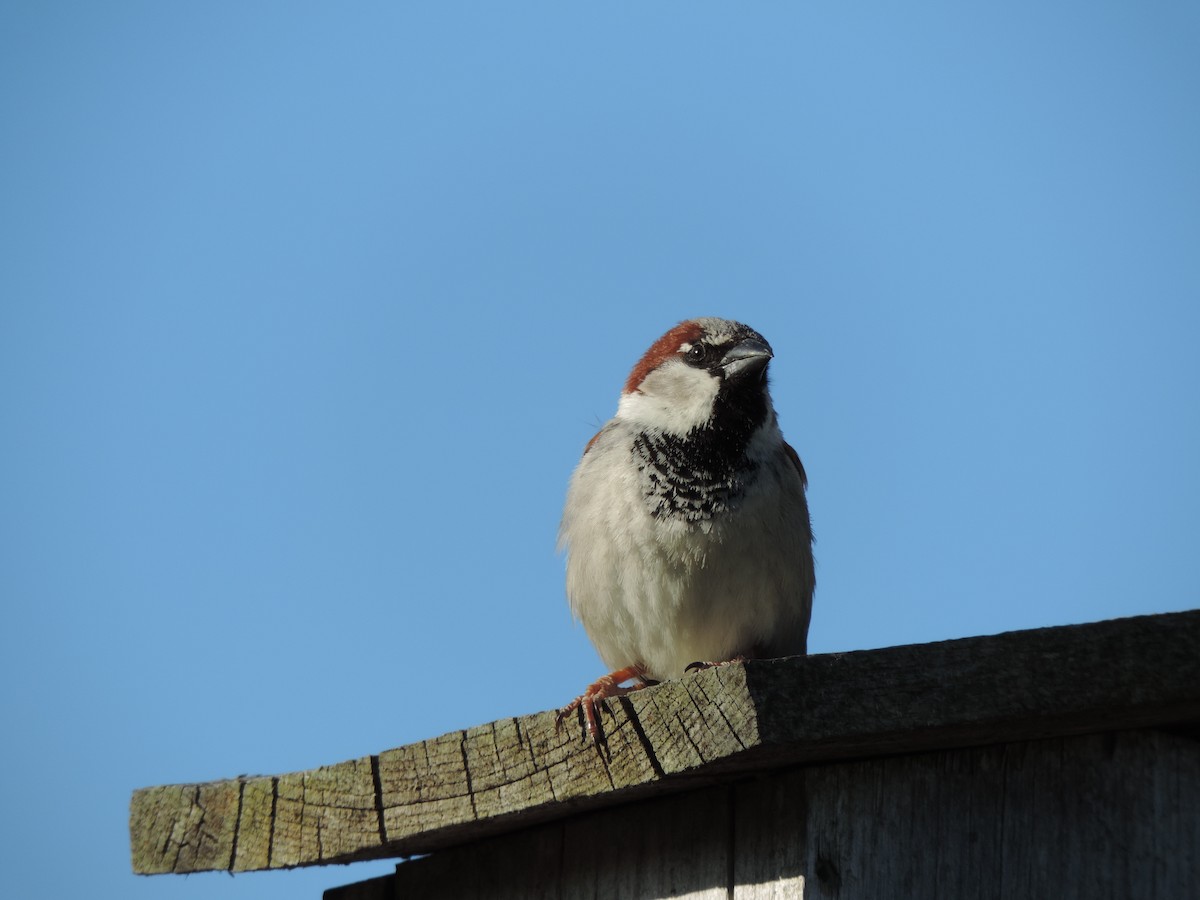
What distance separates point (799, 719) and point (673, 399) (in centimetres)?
161

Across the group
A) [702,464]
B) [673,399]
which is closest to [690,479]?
[702,464]

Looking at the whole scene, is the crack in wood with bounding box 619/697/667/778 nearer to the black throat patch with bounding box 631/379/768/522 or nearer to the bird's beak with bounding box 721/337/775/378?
the black throat patch with bounding box 631/379/768/522

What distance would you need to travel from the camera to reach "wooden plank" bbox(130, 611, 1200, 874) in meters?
1.90

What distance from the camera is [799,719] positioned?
1.88m

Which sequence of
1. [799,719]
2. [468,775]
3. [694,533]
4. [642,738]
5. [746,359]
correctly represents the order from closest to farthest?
[799,719] → [642,738] → [468,775] → [694,533] → [746,359]

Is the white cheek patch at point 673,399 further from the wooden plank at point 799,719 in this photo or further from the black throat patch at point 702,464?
the wooden plank at point 799,719

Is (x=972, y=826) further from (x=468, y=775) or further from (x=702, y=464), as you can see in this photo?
(x=702, y=464)

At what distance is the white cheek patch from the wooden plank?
3.97 ft

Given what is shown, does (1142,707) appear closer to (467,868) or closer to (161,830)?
(467,868)

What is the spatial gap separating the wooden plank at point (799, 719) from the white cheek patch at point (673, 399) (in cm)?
121

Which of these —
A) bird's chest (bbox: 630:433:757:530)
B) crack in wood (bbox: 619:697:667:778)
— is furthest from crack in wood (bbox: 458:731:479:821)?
bird's chest (bbox: 630:433:757:530)

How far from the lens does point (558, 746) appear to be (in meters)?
2.15

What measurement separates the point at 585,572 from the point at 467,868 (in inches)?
32.7

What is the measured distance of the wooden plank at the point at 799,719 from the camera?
1898mm
